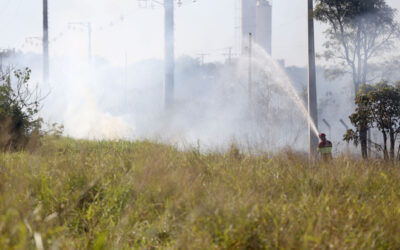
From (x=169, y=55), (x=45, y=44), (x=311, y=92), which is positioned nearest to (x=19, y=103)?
(x=311, y=92)

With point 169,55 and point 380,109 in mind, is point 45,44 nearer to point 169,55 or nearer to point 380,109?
point 169,55

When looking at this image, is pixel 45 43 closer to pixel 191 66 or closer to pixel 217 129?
pixel 217 129

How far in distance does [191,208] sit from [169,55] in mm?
22381

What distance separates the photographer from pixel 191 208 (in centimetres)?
385

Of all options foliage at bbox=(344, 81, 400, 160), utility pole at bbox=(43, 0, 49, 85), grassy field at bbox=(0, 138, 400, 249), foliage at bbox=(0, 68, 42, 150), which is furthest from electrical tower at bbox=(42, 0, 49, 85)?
grassy field at bbox=(0, 138, 400, 249)

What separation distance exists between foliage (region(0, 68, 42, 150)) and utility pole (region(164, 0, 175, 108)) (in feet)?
43.6

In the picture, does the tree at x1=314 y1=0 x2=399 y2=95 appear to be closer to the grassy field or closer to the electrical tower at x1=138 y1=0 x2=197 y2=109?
the electrical tower at x1=138 y1=0 x2=197 y2=109

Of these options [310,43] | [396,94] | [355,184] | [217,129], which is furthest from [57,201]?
[217,129]

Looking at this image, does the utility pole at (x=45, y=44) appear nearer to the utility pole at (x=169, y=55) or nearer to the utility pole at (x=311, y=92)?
the utility pole at (x=169, y=55)

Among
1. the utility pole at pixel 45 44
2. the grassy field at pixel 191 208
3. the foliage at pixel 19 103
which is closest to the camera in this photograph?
the grassy field at pixel 191 208

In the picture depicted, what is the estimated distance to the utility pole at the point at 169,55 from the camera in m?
25.5

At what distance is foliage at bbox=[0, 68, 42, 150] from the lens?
1190 centimetres

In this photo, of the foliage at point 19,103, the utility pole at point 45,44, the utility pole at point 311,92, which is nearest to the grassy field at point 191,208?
the foliage at point 19,103

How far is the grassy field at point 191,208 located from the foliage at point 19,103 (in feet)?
21.2
